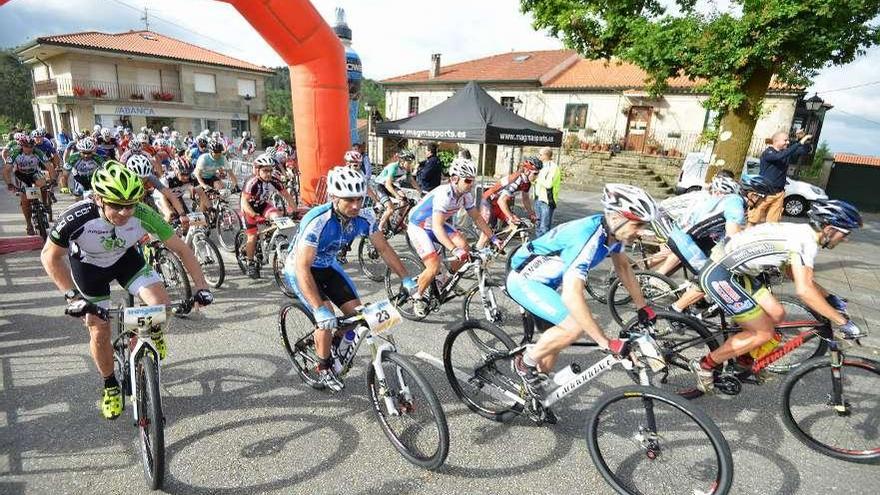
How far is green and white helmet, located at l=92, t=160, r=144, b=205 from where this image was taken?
290 cm

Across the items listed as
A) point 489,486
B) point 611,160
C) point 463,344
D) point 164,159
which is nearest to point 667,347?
point 463,344

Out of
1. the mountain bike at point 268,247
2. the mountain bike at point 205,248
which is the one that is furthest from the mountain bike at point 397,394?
the mountain bike at point 205,248

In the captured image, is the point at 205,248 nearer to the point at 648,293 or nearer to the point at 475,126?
the point at 648,293

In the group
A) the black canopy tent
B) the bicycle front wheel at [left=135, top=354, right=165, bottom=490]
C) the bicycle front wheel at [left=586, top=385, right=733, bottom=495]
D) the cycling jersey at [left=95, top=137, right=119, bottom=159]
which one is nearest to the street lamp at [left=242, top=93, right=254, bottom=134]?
the cycling jersey at [left=95, top=137, right=119, bottom=159]

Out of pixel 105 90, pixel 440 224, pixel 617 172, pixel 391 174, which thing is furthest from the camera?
pixel 105 90

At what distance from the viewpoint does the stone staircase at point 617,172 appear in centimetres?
2083

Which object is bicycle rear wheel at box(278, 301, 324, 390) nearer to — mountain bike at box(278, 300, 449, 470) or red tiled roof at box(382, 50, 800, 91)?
mountain bike at box(278, 300, 449, 470)

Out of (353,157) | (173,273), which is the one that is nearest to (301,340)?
(173,273)

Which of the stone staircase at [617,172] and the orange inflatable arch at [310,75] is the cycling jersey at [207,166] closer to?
the orange inflatable arch at [310,75]

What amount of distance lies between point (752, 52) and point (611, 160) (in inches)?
653

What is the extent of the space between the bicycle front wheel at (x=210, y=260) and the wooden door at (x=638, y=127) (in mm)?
25577

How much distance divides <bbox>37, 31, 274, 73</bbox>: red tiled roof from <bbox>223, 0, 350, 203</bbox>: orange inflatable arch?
30267mm

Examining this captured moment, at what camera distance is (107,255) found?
3.29 meters

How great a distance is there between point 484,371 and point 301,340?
5.41ft
